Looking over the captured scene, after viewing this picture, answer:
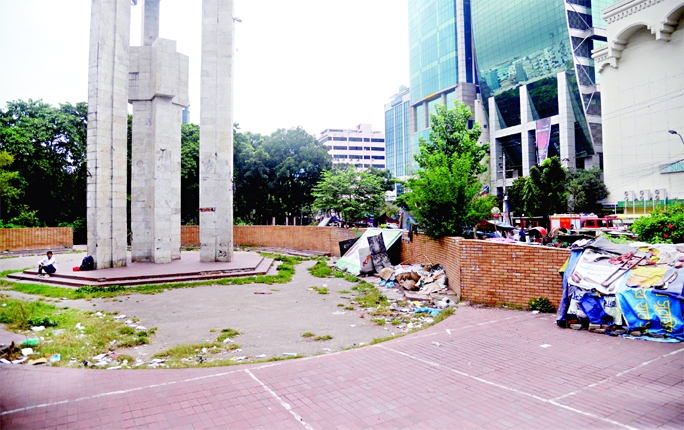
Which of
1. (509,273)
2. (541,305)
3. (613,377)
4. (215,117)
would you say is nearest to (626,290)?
(541,305)

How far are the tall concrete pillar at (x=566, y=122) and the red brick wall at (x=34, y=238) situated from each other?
173 feet

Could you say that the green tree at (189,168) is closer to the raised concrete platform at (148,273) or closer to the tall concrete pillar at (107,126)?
the raised concrete platform at (148,273)

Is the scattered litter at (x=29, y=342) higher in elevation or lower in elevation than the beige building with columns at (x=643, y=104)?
lower

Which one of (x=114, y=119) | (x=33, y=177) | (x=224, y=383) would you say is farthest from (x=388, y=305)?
(x=33, y=177)

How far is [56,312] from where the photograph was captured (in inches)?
385

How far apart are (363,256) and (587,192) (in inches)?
1220

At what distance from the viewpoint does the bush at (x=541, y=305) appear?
9070 mm

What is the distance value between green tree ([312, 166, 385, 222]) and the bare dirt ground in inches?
589

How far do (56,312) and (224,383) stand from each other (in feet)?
22.8

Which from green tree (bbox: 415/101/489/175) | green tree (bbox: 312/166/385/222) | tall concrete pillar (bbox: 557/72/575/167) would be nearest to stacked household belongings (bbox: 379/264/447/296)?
green tree (bbox: 415/101/489/175)

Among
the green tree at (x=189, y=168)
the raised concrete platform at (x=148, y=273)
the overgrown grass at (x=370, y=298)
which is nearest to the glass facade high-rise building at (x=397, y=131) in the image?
the green tree at (x=189, y=168)

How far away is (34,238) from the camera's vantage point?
1163 inches

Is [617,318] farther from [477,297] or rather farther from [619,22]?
[619,22]

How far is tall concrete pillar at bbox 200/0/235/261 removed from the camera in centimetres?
A: 1861
